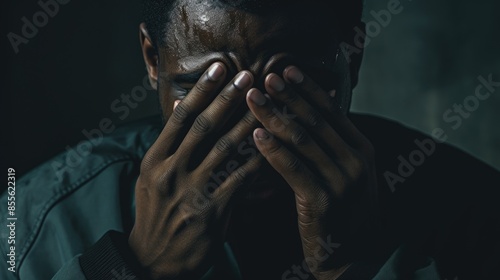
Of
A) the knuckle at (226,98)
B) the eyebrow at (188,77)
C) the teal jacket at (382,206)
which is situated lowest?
the teal jacket at (382,206)

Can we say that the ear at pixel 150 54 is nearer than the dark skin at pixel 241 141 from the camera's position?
No

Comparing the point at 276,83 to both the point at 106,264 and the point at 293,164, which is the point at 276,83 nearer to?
the point at 293,164

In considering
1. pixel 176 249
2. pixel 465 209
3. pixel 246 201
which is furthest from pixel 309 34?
pixel 465 209

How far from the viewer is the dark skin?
1020 millimetres

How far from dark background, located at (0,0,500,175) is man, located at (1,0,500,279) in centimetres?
45

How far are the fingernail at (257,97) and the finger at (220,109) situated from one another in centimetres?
2

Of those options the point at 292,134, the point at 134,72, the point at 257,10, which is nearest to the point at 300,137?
the point at 292,134

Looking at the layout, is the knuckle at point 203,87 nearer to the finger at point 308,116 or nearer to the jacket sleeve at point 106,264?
the finger at point 308,116

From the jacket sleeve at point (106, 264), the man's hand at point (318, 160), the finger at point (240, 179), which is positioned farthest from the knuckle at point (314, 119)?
the jacket sleeve at point (106, 264)

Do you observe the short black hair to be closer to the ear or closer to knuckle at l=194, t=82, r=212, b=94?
the ear

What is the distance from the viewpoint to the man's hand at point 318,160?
1.01 metres


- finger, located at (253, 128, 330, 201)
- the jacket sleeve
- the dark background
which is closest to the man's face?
finger, located at (253, 128, 330, 201)

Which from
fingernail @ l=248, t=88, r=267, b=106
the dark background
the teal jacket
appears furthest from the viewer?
the dark background

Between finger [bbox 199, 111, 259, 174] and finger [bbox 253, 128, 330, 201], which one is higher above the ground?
finger [bbox 199, 111, 259, 174]
